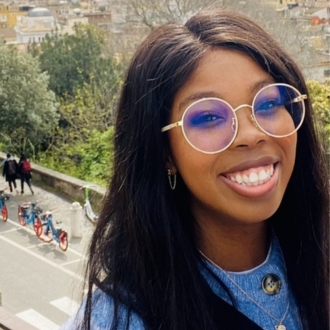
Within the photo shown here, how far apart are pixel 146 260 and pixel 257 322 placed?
177 millimetres

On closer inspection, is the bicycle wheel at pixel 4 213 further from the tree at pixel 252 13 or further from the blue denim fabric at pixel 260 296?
the blue denim fabric at pixel 260 296

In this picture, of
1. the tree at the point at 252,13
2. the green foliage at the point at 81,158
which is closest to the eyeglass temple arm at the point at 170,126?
Answer: the tree at the point at 252,13

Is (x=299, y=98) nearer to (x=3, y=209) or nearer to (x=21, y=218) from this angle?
(x=21, y=218)

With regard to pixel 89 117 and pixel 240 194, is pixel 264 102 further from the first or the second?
pixel 89 117

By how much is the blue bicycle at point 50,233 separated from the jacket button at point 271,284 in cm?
674

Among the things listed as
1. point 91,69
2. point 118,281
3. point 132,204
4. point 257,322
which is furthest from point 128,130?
point 91,69

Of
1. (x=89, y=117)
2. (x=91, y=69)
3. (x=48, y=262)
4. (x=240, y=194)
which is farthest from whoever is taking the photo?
(x=91, y=69)

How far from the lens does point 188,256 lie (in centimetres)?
85

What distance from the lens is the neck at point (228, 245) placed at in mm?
887

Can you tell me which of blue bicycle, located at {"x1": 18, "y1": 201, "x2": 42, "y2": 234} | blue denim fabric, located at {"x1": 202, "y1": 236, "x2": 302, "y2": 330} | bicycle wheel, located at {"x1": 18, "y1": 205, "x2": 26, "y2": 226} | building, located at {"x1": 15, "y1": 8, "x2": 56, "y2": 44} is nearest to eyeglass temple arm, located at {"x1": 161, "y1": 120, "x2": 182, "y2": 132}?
blue denim fabric, located at {"x1": 202, "y1": 236, "x2": 302, "y2": 330}

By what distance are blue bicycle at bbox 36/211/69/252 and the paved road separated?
0.07 meters

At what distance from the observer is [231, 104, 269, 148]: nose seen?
2.60ft

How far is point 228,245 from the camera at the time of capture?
35.1 inches

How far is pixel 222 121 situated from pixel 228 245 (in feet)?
0.64
